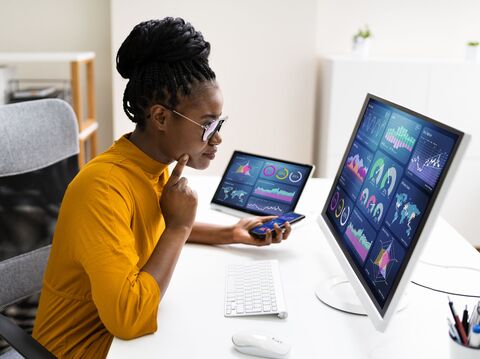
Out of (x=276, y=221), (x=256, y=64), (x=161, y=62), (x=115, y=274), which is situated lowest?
(x=256, y=64)

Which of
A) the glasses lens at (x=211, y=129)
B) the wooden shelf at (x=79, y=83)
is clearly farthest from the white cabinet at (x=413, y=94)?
the glasses lens at (x=211, y=129)

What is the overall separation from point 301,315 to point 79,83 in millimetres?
2164

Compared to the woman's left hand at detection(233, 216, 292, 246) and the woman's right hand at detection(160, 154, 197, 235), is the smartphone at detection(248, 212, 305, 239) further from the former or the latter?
the woman's right hand at detection(160, 154, 197, 235)

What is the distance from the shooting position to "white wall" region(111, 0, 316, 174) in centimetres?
334

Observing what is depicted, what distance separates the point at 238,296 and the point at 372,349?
11.9 inches

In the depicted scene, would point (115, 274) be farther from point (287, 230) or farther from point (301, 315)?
point (287, 230)

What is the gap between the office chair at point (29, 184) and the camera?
1.41 m

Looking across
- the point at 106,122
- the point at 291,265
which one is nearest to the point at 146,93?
the point at 291,265

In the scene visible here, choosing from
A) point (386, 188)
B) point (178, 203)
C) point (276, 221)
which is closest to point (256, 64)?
point (276, 221)

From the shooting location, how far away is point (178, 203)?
4.19 feet

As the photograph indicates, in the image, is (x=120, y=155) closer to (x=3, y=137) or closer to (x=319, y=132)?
(x=3, y=137)

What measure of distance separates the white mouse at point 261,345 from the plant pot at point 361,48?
2.63 m

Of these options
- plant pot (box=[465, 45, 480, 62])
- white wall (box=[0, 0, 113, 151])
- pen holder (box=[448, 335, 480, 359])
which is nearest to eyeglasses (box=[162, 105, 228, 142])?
pen holder (box=[448, 335, 480, 359])

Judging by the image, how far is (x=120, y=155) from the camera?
4.19 feet
